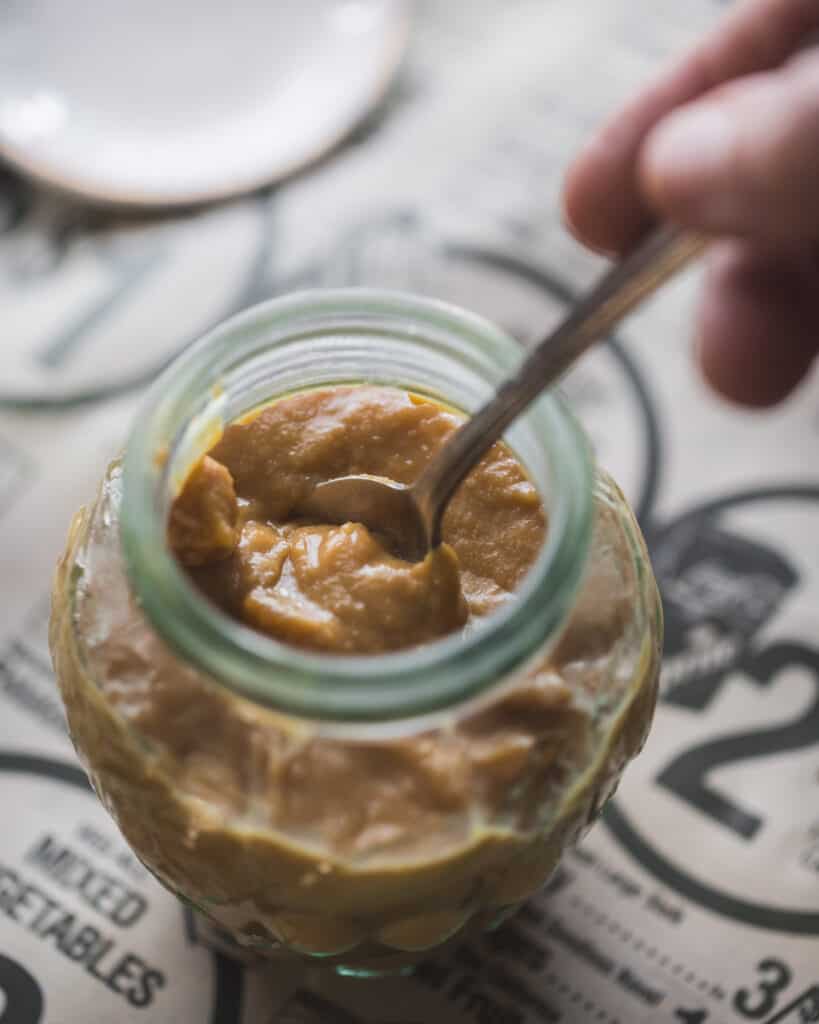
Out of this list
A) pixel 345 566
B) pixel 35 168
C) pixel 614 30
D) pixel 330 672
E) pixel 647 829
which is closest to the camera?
pixel 330 672

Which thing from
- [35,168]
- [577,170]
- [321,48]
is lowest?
[35,168]

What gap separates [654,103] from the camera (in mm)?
714

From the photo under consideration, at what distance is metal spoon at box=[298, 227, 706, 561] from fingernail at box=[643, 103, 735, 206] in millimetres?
27

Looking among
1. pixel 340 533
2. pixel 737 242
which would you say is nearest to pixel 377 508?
pixel 340 533

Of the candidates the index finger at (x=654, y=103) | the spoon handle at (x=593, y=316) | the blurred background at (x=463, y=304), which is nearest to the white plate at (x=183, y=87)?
the blurred background at (x=463, y=304)

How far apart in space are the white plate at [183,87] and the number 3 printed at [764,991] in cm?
76

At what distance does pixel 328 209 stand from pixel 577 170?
42 cm

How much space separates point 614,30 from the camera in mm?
1187

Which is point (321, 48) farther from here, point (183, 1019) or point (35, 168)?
point (183, 1019)

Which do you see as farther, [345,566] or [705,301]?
[705,301]

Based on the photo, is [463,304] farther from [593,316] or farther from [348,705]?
[348,705]

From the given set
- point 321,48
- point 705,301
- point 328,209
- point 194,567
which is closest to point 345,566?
point 194,567

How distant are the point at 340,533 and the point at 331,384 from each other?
0.11 metres

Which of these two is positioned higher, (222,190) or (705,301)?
(705,301)
